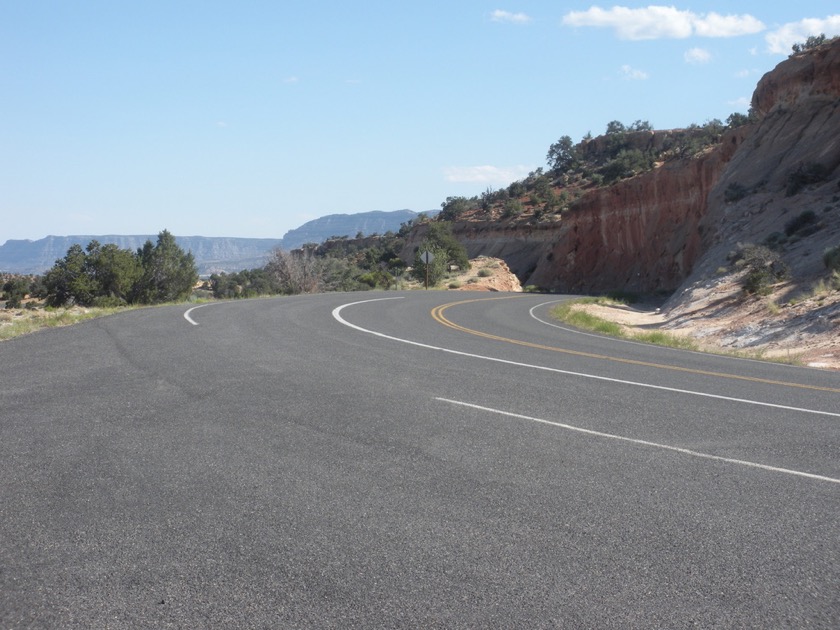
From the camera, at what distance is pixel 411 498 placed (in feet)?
19.6

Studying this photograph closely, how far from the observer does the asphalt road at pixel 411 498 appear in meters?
4.36

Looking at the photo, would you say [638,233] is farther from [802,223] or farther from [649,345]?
[649,345]

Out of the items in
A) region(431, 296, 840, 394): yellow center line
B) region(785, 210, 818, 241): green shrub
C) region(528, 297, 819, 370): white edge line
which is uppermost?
region(785, 210, 818, 241): green shrub

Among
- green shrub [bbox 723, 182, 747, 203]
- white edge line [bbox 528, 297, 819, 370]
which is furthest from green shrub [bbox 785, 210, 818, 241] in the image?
white edge line [bbox 528, 297, 819, 370]

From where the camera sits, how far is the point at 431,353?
14.3 m

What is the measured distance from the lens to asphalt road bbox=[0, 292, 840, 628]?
4363mm

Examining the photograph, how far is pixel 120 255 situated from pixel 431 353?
3133cm

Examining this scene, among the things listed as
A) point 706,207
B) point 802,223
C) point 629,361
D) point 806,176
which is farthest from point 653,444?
point 706,207

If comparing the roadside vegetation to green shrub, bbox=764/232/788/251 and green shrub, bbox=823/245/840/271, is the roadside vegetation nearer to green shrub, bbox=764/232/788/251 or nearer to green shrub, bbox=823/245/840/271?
green shrub, bbox=823/245/840/271

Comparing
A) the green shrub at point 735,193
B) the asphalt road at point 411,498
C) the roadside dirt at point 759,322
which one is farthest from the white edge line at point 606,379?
the green shrub at point 735,193

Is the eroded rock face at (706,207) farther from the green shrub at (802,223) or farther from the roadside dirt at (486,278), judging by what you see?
the roadside dirt at (486,278)

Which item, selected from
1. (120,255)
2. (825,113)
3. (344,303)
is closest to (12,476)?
(344,303)

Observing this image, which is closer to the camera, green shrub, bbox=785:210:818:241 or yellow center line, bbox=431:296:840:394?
yellow center line, bbox=431:296:840:394

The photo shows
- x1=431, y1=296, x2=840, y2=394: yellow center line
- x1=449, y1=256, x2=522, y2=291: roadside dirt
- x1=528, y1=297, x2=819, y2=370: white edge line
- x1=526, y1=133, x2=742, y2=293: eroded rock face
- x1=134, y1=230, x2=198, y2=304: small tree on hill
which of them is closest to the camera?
x1=431, y1=296, x2=840, y2=394: yellow center line
